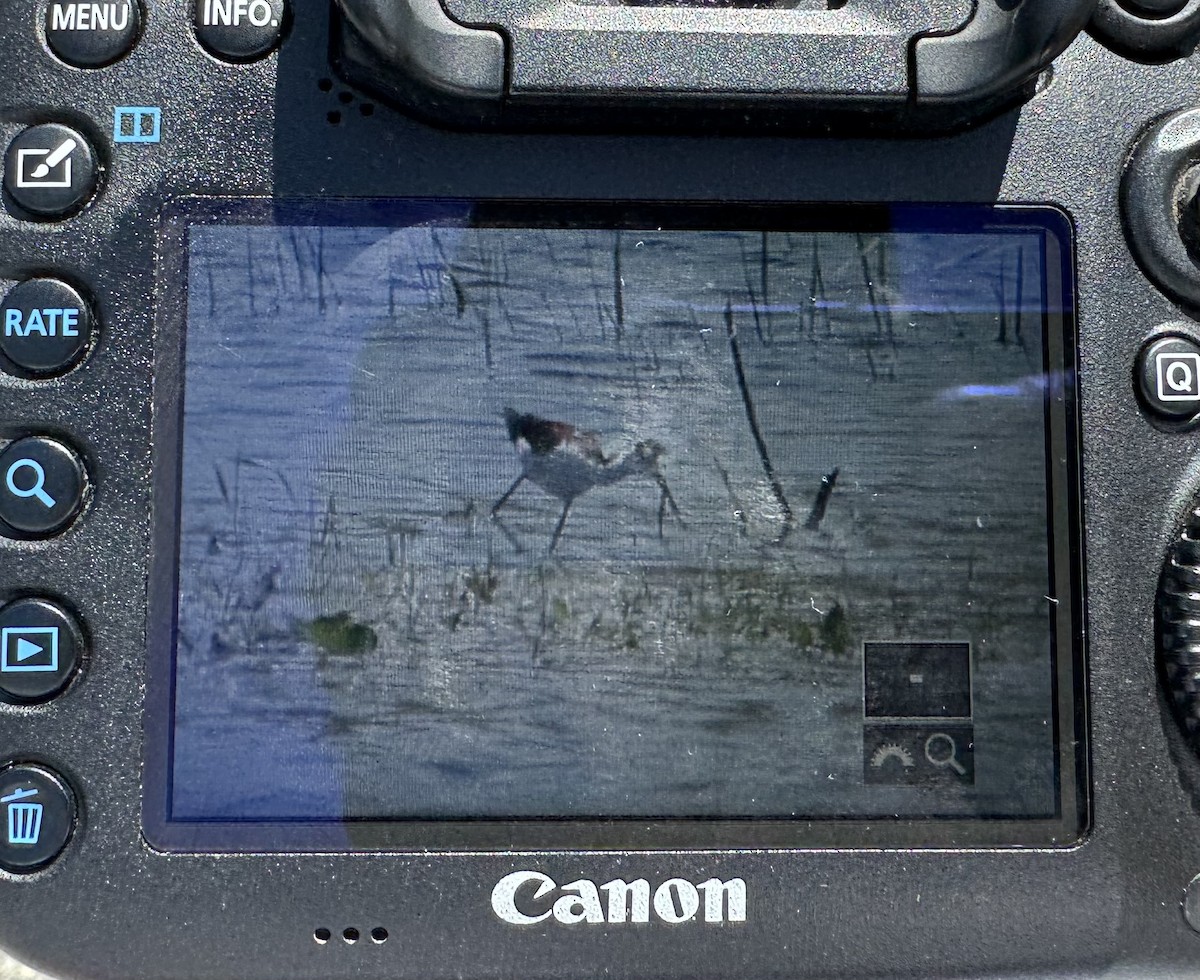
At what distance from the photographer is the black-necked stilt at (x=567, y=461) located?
612mm

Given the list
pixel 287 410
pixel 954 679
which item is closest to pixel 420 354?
pixel 287 410

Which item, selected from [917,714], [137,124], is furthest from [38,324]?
[917,714]

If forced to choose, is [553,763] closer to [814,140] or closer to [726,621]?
[726,621]

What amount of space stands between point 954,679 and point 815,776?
0.08m

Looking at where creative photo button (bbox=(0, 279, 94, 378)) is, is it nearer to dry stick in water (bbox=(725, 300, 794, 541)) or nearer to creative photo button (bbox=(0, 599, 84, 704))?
creative photo button (bbox=(0, 599, 84, 704))

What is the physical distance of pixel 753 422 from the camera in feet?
2.03

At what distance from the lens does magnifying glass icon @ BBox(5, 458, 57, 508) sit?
608 mm

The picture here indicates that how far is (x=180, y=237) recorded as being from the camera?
625 millimetres

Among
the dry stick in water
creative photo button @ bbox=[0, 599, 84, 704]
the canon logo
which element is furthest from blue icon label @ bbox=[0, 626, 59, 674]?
the dry stick in water

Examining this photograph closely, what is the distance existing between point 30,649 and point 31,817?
0.26 feet

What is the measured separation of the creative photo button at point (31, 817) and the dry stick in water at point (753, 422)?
0.36 metres

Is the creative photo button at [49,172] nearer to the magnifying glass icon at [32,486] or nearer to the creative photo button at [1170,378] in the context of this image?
the magnifying glass icon at [32,486]

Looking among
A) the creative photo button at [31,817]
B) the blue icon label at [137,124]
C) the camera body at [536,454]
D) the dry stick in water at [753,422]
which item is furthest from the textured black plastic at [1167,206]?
the creative photo button at [31,817]

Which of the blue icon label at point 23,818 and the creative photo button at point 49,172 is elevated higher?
the creative photo button at point 49,172
